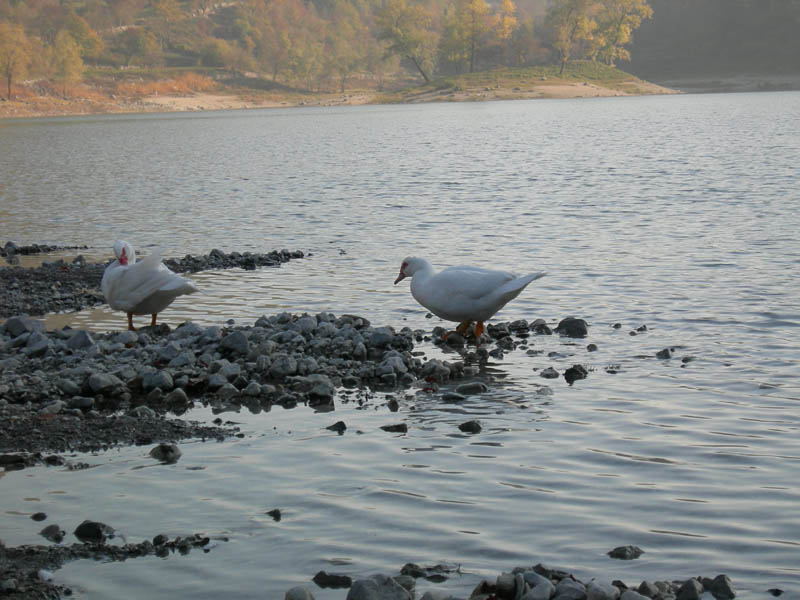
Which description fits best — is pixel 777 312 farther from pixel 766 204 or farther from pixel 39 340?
pixel 766 204

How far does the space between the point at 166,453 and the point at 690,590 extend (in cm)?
443

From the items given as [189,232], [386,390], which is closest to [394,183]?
[189,232]

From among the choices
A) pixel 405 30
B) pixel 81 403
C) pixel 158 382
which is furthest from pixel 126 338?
pixel 405 30

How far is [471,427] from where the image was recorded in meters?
8.47

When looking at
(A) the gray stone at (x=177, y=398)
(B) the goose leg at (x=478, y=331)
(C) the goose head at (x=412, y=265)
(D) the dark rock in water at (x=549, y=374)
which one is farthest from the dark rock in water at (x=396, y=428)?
(C) the goose head at (x=412, y=265)

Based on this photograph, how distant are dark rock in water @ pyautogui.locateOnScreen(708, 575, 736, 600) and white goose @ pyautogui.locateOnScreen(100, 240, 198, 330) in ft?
28.1

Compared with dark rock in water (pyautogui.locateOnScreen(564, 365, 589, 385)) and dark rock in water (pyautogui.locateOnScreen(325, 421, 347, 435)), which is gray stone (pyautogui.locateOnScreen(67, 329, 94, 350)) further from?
dark rock in water (pyautogui.locateOnScreen(564, 365, 589, 385))

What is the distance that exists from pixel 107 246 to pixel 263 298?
796cm

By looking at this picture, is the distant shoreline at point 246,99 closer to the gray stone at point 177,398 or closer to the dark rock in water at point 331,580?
the gray stone at point 177,398

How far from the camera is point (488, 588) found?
5.23 meters

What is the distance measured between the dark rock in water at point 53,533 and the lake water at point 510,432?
2.2 inches

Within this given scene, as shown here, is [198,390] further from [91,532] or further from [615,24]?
[615,24]

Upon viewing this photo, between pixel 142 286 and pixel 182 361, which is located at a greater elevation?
pixel 142 286

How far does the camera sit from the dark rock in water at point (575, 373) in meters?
10.1
